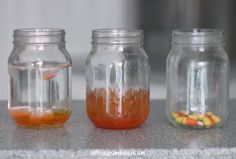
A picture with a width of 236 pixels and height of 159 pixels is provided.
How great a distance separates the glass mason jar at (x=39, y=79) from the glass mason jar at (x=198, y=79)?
253 millimetres

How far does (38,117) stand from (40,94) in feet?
0.18

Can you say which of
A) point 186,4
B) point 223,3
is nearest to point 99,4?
point 186,4

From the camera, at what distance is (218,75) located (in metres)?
1.34

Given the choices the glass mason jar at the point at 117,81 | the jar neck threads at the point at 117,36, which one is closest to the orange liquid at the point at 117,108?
the glass mason jar at the point at 117,81

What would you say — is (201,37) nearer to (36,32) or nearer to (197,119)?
(197,119)

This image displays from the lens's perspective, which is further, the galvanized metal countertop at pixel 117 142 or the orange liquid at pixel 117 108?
the orange liquid at pixel 117 108

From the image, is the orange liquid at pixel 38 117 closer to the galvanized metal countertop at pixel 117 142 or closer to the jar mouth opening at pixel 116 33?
the galvanized metal countertop at pixel 117 142

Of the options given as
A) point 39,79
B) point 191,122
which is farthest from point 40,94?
point 191,122

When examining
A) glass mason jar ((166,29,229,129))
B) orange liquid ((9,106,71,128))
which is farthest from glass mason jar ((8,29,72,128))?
glass mason jar ((166,29,229,129))

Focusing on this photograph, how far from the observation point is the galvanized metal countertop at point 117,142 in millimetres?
1135

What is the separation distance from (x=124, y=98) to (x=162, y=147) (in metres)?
0.18

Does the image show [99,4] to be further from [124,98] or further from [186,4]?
[124,98]

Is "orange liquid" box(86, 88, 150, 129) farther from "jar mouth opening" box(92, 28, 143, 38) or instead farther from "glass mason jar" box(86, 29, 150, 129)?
"jar mouth opening" box(92, 28, 143, 38)

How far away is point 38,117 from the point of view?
130 cm
